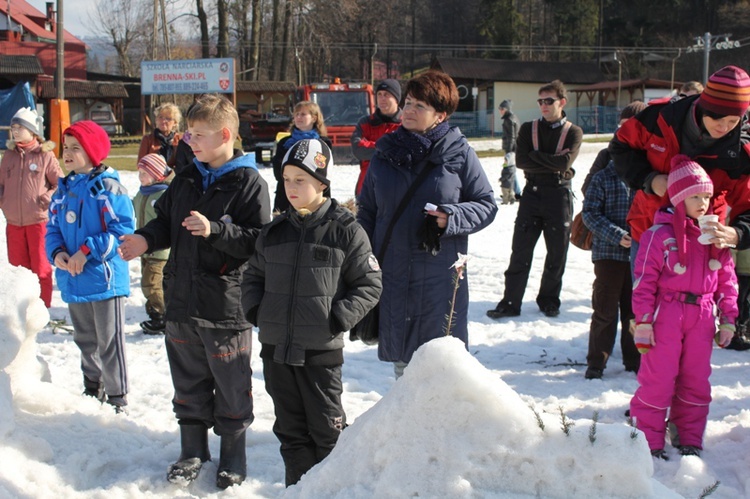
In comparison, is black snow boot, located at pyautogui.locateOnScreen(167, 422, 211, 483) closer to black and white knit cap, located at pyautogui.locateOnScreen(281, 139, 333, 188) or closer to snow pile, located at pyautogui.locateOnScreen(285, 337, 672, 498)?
black and white knit cap, located at pyautogui.locateOnScreen(281, 139, 333, 188)

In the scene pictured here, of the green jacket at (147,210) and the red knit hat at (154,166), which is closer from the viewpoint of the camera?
the red knit hat at (154,166)

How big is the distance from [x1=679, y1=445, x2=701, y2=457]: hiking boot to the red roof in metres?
54.7

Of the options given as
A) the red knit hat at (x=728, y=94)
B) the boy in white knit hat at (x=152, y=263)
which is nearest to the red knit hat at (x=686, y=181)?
the red knit hat at (x=728, y=94)

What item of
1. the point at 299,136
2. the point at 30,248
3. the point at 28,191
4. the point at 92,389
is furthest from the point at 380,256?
the point at 30,248

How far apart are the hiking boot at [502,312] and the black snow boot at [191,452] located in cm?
380

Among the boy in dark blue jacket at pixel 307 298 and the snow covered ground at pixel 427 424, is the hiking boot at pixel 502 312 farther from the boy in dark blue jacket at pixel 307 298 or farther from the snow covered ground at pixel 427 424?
the boy in dark blue jacket at pixel 307 298

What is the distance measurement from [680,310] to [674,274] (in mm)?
198

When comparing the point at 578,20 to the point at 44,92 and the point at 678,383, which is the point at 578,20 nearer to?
the point at 44,92

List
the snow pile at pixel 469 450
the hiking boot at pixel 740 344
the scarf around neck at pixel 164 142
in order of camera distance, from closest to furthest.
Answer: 1. the snow pile at pixel 469 450
2. the hiking boot at pixel 740 344
3. the scarf around neck at pixel 164 142

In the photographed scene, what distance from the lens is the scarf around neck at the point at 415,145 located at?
402 centimetres

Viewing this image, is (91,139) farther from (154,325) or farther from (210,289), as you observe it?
(154,325)

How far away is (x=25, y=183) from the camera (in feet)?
22.7

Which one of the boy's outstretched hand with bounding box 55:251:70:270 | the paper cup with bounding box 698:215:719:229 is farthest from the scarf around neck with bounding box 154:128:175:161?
the paper cup with bounding box 698:215:719:229

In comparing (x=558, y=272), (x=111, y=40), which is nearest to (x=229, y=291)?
(x=558, y=272)
